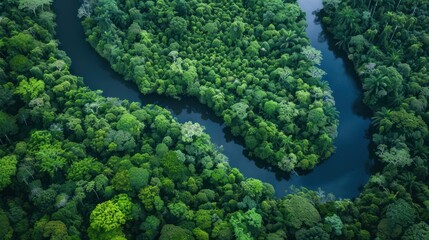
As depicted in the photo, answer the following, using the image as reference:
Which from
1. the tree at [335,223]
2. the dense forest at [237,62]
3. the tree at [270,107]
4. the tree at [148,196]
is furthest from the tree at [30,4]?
the tree at [335,223]

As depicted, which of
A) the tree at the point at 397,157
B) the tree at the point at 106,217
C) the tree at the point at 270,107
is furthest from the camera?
the tree at the point at 270,107

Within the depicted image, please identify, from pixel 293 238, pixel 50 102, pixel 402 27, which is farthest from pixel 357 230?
pixel 50 102

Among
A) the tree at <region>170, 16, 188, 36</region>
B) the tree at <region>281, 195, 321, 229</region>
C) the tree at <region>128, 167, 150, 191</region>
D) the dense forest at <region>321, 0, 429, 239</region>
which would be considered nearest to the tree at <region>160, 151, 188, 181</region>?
the tree at <region>128, 167, 150, 191</region>

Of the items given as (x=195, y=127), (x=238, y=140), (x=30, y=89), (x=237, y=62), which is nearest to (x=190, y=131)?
(x=195, y=127)

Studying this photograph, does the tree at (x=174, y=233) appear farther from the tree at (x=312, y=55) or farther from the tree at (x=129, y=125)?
the tree at (x=312, y=55)

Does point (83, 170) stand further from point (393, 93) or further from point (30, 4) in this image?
point (393, 93)
